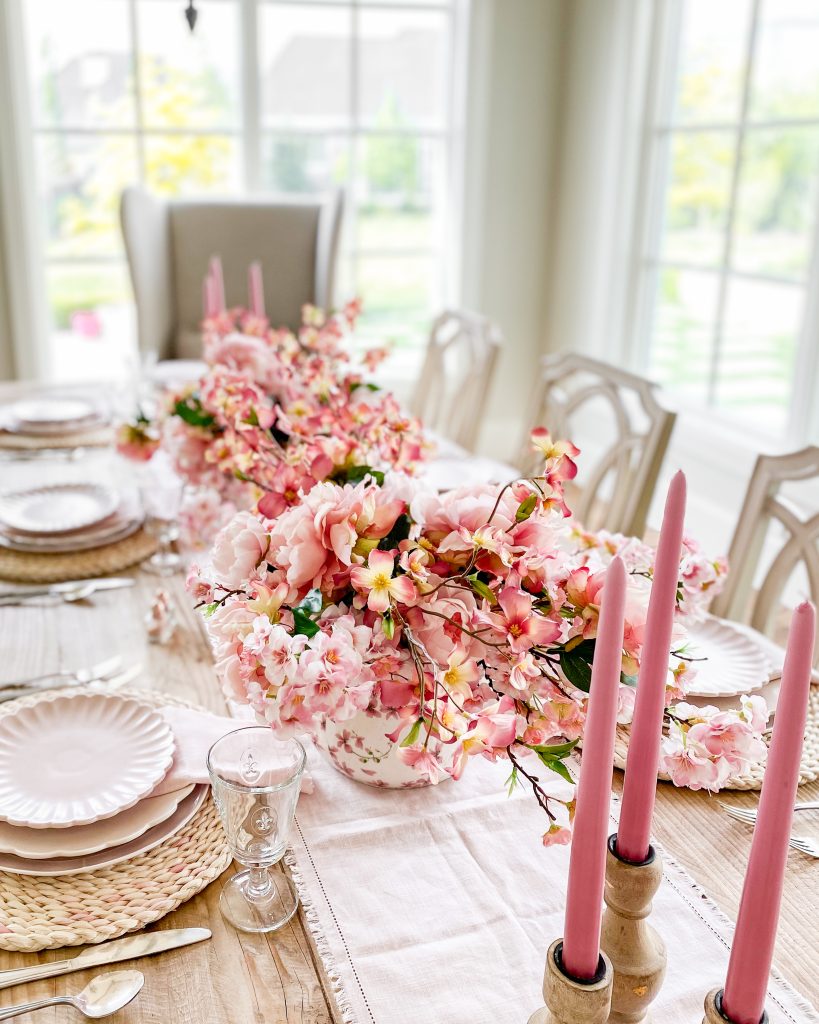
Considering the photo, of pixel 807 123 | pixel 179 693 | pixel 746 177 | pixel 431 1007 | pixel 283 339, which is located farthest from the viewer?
pixel 746 177

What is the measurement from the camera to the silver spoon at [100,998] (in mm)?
673

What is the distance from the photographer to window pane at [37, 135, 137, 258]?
3.63 meters

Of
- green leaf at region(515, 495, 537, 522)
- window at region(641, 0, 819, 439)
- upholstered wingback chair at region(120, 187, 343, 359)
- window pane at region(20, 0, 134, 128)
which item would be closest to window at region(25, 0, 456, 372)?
window pane at region(20, 0, 134, 128)

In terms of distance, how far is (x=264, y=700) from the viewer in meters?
0.69

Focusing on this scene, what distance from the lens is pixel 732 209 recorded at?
317 centimetres

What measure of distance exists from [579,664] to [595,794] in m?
0.25

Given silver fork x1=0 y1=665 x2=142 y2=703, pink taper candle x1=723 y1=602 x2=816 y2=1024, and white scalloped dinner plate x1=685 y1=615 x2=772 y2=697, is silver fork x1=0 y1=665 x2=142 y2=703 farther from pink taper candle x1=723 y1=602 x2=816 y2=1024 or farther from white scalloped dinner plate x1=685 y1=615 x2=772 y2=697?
pink taper candle x1=723 y1=602 x2=816 y2=1024

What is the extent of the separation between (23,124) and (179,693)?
10.0 ft

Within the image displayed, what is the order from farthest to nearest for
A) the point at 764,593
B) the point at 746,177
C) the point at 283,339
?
the point at 746,177 < the point at 283,339 < the point at 764,593

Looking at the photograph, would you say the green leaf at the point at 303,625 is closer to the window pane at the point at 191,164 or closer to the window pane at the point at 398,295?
the window pane at the point at 191,164

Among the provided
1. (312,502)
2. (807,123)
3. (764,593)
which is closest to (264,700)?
(312,502)

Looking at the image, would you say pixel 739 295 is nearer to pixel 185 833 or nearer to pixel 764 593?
pixel 764 593

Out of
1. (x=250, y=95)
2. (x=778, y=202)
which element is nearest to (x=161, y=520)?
(x=778, y=202)

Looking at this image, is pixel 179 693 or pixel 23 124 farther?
pixel 23 124
